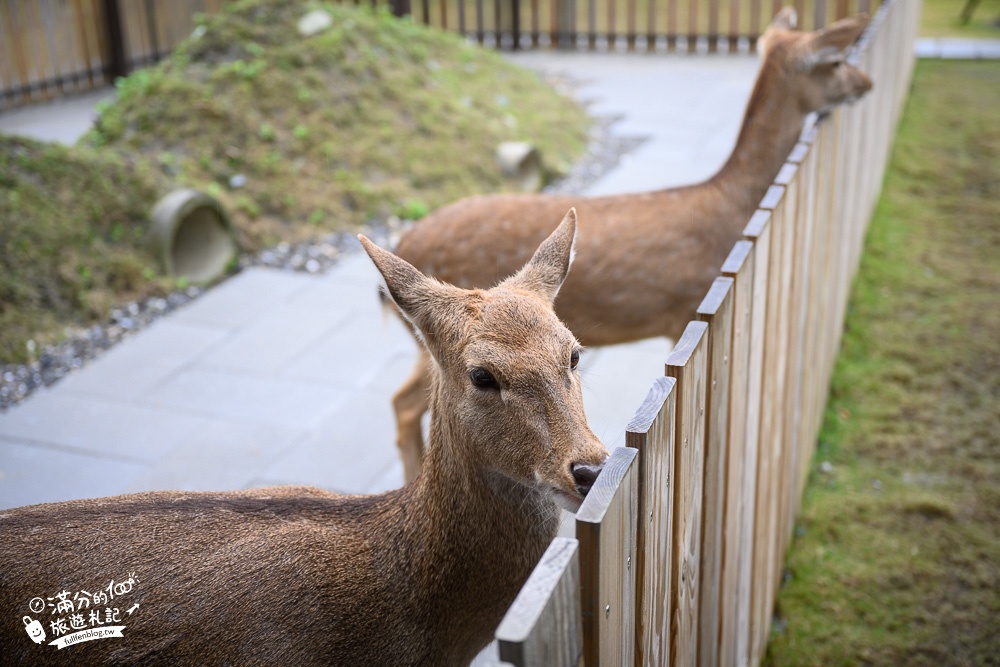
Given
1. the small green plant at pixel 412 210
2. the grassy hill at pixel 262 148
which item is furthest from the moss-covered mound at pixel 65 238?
the small green plant at pixel 412 210

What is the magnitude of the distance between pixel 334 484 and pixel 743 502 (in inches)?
93.9

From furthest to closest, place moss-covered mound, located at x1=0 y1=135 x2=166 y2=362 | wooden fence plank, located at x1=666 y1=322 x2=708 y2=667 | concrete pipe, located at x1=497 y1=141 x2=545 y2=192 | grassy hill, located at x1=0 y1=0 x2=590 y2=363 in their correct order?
concrete pipe, located at x1=497 y1=141 x2=545 y2=192 → grassy hill, located at x1=0 y1=0 x2=590 y2=363 → moss-covered mound, located at x1=0 y1=135 x2=166 y2=362 → wooden fence plank, located at x1=666 y1=322 x2=708 y2=667

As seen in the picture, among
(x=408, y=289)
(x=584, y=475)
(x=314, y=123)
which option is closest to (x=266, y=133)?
(x=314, y=123)

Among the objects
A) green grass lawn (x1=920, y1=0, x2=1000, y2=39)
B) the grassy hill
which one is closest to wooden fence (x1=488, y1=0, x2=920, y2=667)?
the grassy hill

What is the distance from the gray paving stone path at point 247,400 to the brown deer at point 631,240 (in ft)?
1.46

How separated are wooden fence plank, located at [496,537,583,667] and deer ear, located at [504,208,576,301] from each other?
1250 mm

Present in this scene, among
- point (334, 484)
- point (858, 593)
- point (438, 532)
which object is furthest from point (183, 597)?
point (858, 593)

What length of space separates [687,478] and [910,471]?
3141 mm

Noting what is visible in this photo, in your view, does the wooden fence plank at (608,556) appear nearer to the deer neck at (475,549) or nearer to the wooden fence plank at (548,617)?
the wooden fence plank at (548,617)

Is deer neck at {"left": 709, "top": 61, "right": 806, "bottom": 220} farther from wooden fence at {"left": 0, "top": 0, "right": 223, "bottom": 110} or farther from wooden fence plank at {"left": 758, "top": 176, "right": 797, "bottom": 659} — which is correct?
wooden fence at {"left": 0, "top": 0, "right": 223, "bottom": 110}

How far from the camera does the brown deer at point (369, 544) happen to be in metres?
2.34

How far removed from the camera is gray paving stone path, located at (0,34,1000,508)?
4.93 meters

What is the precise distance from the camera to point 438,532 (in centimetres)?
257

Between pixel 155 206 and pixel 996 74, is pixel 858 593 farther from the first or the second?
pixel 996 74
